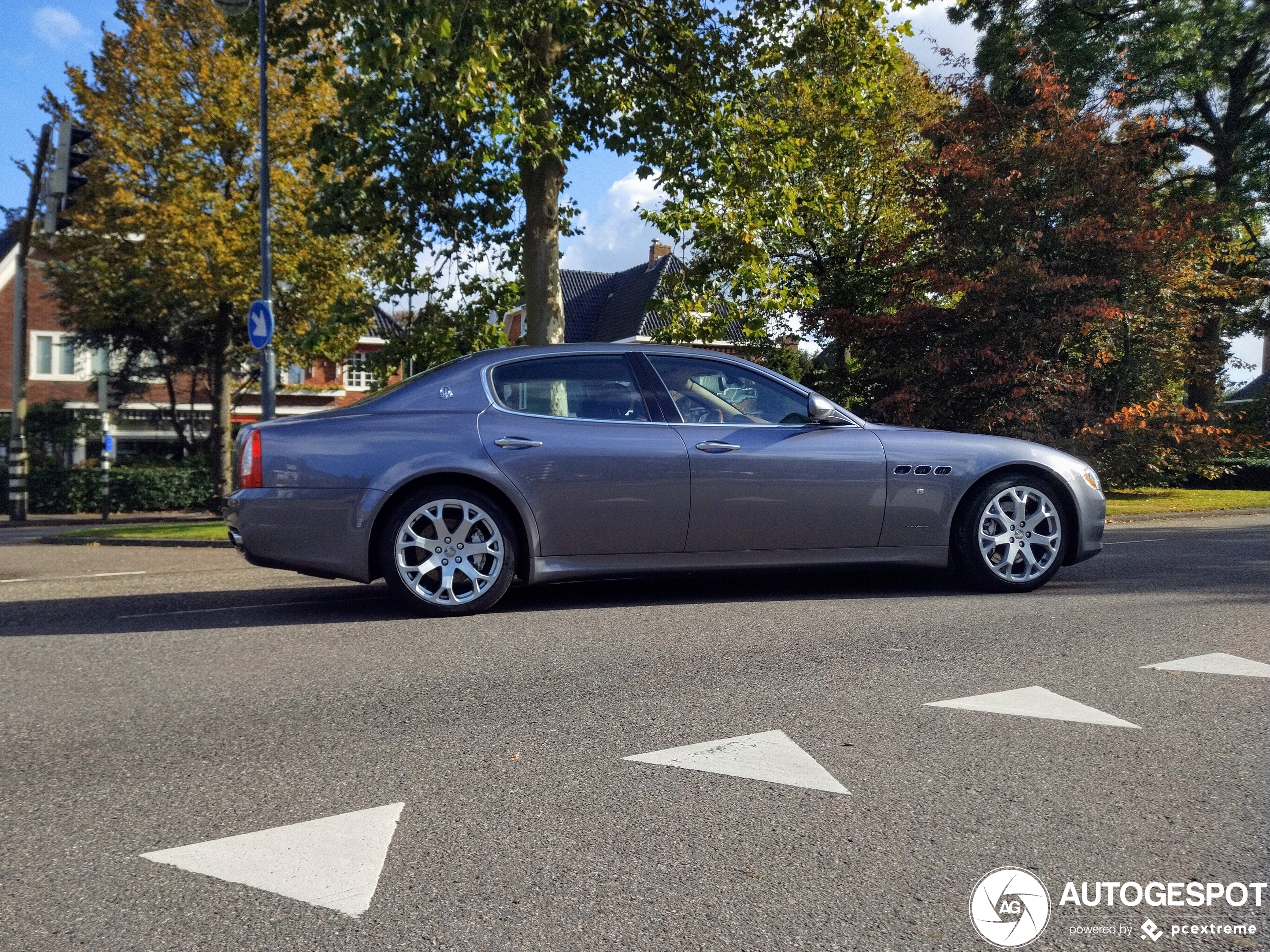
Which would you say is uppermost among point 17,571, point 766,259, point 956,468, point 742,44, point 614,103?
point 742,44

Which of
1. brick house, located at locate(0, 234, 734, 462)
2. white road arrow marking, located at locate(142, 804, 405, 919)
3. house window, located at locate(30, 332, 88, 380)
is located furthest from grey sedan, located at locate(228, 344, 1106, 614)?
house window, located at locate(30, 332, 88, 380)

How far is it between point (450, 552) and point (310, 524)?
748 mm

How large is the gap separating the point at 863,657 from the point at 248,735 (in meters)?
2.68

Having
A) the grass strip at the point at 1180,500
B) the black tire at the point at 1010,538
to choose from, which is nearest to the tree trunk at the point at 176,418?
the grass strip at the point at 1180,500

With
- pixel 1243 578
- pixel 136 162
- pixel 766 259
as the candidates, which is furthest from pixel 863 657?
pixel 136 162

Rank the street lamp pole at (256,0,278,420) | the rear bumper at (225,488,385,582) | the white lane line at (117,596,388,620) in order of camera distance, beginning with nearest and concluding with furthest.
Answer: the rear bumper at (225,488,385,582)
the white lane line at (117,596,388,620)
the street lamp pole at (256,0,278,420)

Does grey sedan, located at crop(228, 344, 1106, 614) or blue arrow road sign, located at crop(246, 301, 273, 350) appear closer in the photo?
grey sedan, located at crop(228, 344, 1106, 614)

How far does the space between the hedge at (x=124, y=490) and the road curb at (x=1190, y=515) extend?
2240 cm

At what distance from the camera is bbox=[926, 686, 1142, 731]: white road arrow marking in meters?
4.12

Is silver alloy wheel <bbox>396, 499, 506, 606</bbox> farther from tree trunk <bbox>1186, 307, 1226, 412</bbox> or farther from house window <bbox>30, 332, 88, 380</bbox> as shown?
house window <bbox>30, 332, 88, 380</bbox>

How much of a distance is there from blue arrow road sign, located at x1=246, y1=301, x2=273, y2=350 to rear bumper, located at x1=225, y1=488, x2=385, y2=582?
900cm

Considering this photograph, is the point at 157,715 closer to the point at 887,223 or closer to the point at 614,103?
the point at 614,103

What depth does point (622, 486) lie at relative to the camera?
638 cm

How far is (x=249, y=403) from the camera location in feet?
147
